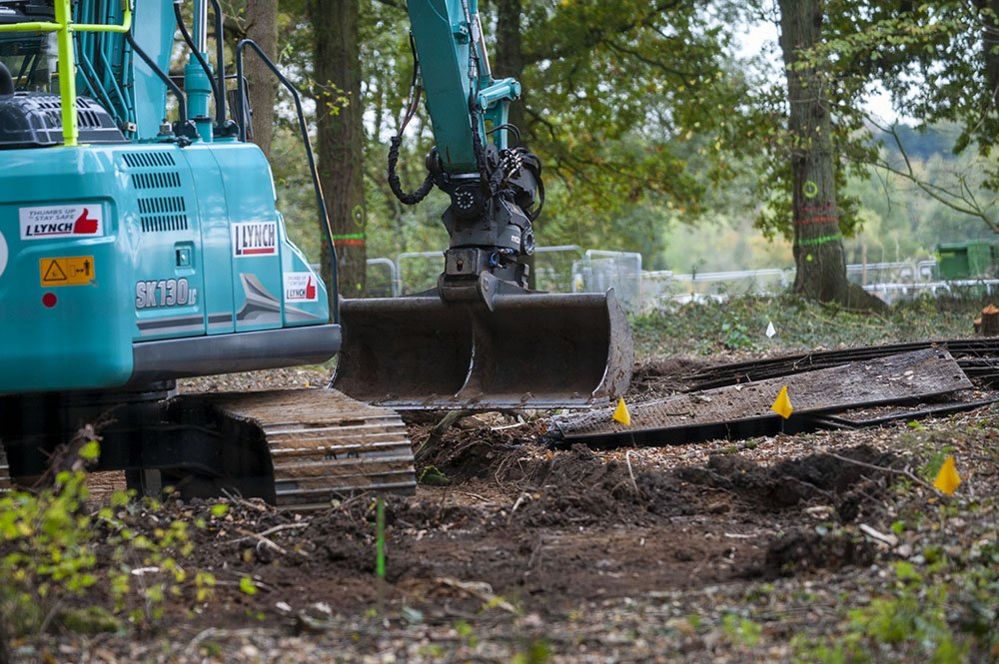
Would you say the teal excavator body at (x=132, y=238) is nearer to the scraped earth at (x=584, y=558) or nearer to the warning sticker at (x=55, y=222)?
the warning sticker at (x=55, y=222)

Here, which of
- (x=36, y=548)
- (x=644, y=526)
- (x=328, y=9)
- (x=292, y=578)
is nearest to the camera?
(x=36, y=548)

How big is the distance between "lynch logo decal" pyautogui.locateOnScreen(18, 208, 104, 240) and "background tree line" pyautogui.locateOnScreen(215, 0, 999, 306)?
6.04 m

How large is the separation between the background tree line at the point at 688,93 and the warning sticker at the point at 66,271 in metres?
6.09

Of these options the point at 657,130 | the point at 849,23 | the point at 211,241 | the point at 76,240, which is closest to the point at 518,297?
the point at 211,241

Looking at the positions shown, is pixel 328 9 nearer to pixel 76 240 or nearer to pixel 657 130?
pixel 76 240

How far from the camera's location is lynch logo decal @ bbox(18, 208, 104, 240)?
6.12 m

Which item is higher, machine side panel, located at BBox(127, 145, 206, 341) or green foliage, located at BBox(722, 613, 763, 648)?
machine side panel, located at BBox(127, 145, 206, 341)

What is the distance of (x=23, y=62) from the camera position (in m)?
7.25

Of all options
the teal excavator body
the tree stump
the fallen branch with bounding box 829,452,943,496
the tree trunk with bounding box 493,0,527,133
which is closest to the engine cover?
the teal excavator body

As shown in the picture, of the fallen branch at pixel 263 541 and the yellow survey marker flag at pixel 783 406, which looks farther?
the yellow survey marker flag at pixel 783 406

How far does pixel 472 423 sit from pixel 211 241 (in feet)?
9.80

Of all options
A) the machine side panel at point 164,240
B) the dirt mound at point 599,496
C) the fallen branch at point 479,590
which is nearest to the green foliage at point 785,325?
the dirt mound at point 599,496

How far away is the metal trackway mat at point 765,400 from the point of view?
834 cm

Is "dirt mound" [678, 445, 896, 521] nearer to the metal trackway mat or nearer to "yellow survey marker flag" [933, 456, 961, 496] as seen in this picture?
"yellow survey marker flag" [933, 456, 961, 496]
